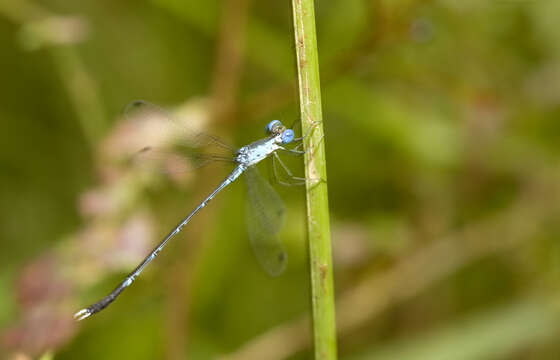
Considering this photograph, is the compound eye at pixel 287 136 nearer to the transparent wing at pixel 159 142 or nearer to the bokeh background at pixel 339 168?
the transparent wing at pixel 159 142

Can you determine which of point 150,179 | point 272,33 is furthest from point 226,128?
point 272,33

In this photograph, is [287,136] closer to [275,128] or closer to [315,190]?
[275,128]

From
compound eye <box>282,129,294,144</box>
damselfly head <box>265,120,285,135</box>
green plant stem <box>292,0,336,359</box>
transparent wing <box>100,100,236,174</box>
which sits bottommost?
green plant stem <box>292,0,336,359</box>

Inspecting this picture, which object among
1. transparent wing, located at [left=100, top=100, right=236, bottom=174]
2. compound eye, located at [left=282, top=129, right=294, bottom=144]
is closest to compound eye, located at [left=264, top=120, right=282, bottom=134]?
compound eye, located at [left=282, top=129, right=294, bottom=144]

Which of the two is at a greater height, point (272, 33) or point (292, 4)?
point (272, 33)

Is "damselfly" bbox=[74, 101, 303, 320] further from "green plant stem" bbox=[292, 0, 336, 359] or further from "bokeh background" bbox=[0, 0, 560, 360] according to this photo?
"green plant stem" bbox=[292, 0, 336, 359]

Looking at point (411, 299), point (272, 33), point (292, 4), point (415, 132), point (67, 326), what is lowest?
point (67, 326)

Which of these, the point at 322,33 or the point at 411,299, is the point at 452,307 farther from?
the point at 322,33
